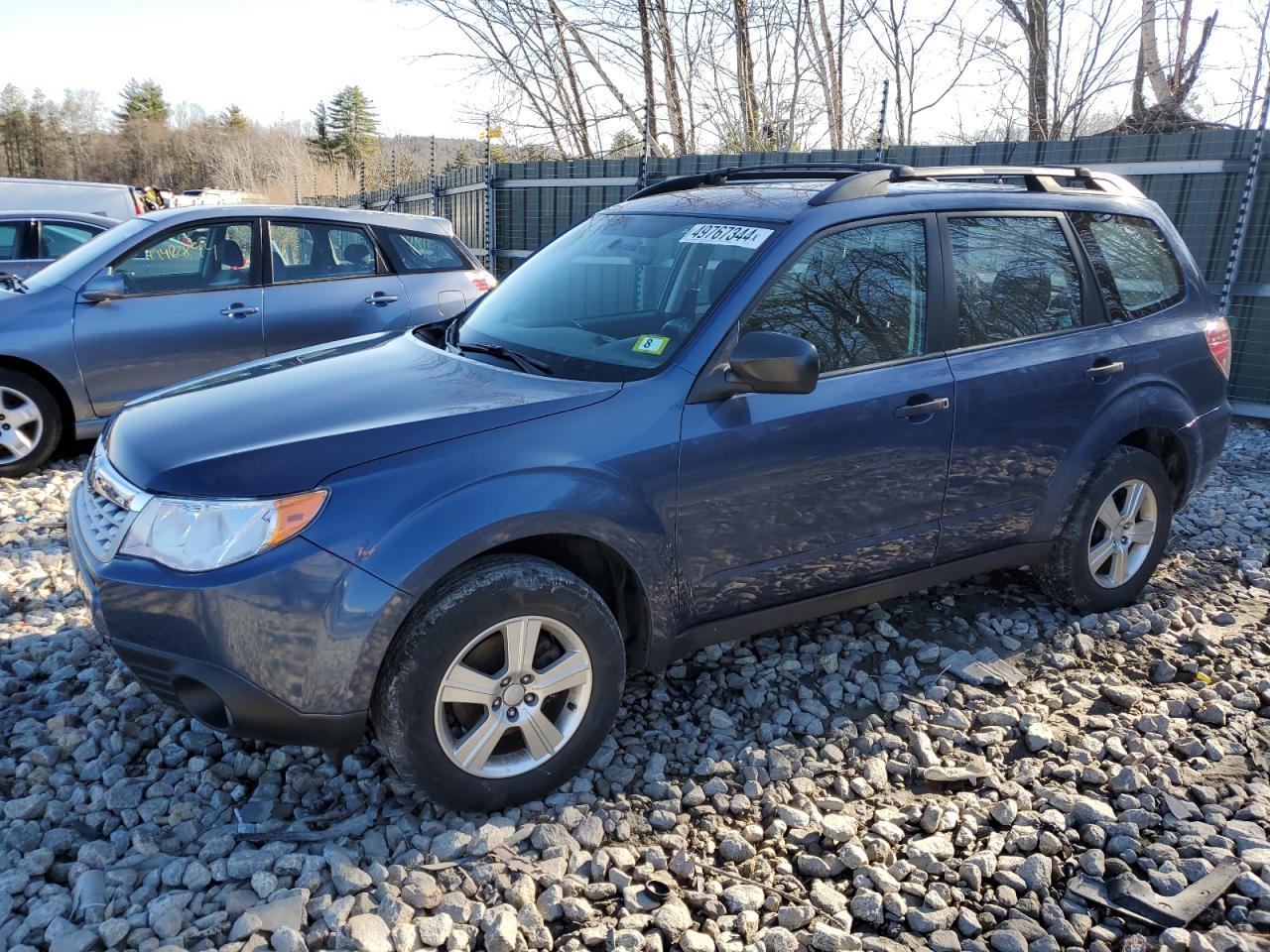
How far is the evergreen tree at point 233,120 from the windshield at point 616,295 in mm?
109952

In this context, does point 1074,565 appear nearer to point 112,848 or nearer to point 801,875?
point 801,875

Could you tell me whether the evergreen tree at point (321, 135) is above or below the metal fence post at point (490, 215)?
above

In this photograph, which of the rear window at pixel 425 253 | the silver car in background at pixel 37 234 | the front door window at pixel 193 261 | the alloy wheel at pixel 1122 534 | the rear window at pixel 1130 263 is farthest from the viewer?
the silver car in background at pixel 37 234

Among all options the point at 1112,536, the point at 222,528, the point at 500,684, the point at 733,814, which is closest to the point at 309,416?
the point at 222,528

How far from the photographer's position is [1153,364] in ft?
14.0

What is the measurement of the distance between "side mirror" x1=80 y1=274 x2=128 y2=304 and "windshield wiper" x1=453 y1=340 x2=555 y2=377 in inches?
149

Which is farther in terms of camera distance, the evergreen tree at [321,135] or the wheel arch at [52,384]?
the evergreen tree at [321,135]

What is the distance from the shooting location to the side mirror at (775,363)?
9.95ft

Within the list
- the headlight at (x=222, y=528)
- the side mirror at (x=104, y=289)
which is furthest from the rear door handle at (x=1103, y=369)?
the side mirror at (x=104, y=289)

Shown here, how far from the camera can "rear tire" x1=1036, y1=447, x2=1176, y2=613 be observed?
13.8 ft

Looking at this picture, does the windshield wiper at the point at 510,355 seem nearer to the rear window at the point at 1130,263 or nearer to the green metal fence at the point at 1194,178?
the rear window at the point at 1130,263


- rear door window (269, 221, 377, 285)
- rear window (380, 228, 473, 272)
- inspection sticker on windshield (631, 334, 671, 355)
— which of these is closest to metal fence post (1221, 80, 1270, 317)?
rear window (380, 228, 473, 272)

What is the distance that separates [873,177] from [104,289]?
5104mm

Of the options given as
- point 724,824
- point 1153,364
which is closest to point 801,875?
point 724,824
